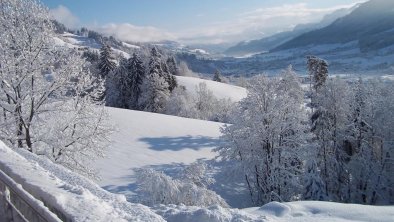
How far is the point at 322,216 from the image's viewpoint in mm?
14133

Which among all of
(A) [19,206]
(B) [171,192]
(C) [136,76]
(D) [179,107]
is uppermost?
(C) [136,76]

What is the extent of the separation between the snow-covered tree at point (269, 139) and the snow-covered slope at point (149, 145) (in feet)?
25.0

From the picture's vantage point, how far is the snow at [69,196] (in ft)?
17.9

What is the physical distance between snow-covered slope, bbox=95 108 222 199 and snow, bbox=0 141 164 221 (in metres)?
18.7

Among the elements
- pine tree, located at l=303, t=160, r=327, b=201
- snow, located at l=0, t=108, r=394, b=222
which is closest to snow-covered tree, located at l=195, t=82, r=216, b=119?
snow, located at l=0, t=108, r=394, b=222

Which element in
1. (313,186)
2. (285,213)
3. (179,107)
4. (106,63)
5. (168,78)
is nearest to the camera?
(285,213)

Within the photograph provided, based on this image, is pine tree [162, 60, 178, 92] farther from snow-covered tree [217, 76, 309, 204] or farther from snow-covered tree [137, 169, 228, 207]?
snow-covered tree [137, 169, 228, 207]

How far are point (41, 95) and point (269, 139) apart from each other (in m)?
15.3

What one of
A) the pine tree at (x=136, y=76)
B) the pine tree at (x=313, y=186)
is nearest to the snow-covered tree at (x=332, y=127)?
the pine tree at (x=313, y=186)

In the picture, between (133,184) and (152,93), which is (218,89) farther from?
(133,184)

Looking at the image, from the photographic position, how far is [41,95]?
18.3m

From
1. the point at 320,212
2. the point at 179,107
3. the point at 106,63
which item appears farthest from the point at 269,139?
the point at 106,63

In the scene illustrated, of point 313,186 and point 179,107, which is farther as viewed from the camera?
point 179,107

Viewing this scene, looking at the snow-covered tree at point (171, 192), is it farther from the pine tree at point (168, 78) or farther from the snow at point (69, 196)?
the pine tree at point (168, 78)
